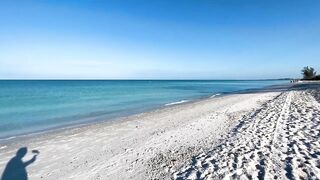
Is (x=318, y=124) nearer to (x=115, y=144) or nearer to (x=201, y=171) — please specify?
(x=201, y=171)

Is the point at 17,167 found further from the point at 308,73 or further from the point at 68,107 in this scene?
the point at 308,73

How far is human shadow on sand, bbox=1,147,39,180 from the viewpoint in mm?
6275

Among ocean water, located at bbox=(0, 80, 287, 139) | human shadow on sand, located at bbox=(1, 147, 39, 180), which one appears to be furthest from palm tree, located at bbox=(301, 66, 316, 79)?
human shadow on sand, located at bbox=(1, 147, 39, 180)

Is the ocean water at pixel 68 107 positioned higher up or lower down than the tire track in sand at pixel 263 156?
lower down

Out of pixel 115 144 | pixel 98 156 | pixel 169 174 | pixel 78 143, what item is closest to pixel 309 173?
pixel 169 174

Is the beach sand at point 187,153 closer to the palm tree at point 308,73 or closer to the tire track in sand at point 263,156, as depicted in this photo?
the tire track in sand at point 263,156

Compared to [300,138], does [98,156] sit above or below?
below

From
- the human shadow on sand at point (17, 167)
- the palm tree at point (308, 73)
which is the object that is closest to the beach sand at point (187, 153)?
the human shadow on sand at point (17, 167)

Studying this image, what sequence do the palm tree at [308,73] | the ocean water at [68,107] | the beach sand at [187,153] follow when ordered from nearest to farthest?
the beach sand at [187,153], the ocean water at [68,107], the palm tree at [308,73]

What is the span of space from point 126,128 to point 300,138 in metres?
7.60

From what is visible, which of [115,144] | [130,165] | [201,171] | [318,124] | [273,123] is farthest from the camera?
[273,123]

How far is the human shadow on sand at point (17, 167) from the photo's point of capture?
6.27 metres

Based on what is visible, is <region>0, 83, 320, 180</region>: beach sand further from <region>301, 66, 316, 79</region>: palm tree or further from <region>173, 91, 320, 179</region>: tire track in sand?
<region>301, 66, 316, 79</region>: palm tree

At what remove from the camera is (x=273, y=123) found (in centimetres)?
1089
